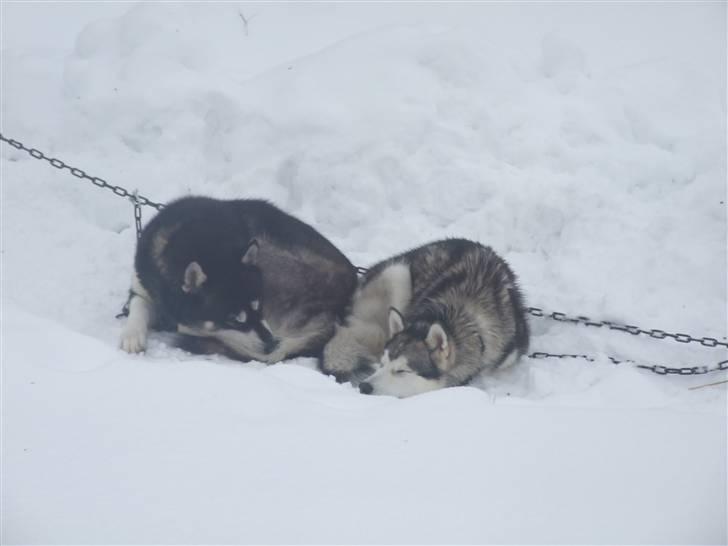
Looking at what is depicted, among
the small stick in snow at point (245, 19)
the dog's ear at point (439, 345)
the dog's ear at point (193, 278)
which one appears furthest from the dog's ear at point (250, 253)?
the small stick in snow at point (245, 19)

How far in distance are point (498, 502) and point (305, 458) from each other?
822 millimetres

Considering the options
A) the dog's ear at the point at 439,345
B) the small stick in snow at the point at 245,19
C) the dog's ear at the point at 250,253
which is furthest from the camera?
the small stick in snow at the point at 245,19

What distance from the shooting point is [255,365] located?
16.3 ft

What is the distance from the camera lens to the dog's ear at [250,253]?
526cm

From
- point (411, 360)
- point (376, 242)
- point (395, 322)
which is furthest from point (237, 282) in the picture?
point (376, 242)

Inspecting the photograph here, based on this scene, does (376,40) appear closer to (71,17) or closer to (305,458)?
(71,17)

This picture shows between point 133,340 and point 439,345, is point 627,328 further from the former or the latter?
point 133,340

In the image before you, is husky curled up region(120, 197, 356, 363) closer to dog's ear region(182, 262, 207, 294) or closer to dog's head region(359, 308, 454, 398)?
dog's ear region(182, 262, 207, 294)

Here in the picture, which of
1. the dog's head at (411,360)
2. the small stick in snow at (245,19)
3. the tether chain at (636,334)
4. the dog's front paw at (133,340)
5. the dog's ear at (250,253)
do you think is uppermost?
the small stick in snow at (245,19)

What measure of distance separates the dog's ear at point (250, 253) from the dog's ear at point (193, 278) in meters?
0.31

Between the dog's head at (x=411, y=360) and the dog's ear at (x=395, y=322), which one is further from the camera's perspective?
the dog's ear at (x=395, y=322)

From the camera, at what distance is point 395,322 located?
5.18 meters

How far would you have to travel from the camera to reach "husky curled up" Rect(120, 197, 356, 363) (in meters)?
5.14

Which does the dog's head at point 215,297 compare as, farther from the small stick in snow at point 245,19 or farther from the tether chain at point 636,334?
the small stick in snow at point 245,19
